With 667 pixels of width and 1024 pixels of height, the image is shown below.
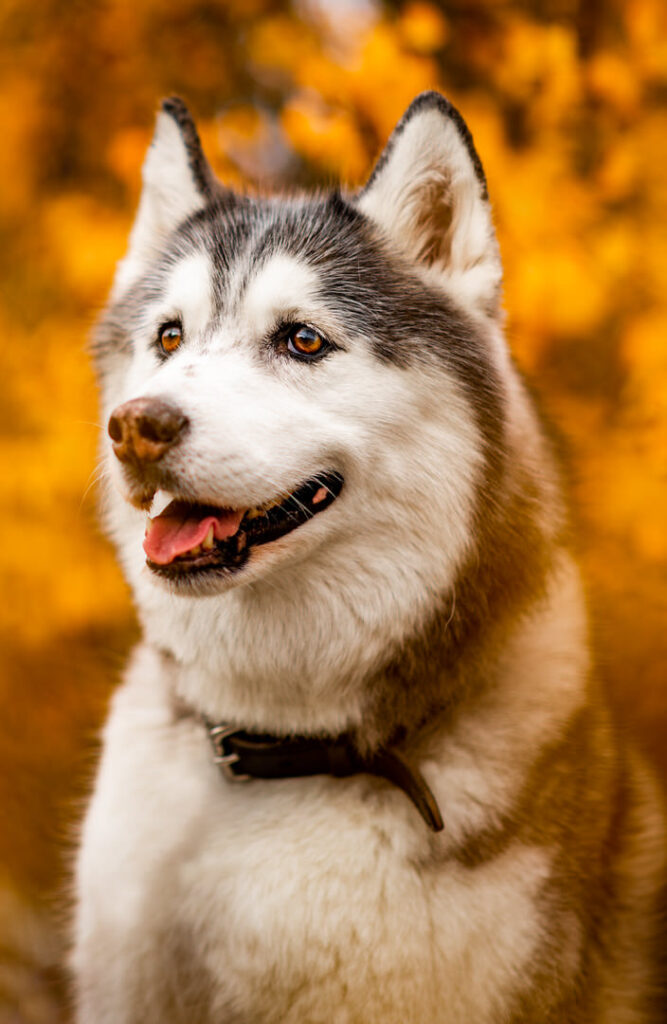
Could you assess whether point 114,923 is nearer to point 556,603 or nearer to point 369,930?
point 369,930

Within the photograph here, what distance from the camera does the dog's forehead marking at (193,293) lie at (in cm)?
173

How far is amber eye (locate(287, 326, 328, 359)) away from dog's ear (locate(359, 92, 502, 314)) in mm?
347

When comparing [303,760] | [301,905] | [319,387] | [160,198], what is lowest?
[301,905]

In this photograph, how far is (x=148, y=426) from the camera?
4.61 ft

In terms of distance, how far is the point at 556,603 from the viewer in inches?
77.3

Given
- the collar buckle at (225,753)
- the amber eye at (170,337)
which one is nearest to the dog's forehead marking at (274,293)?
the amber eye at (170,337)

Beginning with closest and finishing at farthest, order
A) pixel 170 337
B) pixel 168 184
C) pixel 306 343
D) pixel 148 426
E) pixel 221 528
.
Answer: pixel 148 426 < pixel 221 528 < pixel 306 343 < pixel 170 337 < pixel 168 184

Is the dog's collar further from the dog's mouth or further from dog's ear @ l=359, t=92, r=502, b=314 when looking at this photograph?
dog's ear @ l=359, t=92, r=502, b=314

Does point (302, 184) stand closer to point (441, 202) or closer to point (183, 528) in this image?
point (441, 202)

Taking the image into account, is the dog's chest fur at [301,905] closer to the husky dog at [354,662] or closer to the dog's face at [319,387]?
the husky dog at [354,662]

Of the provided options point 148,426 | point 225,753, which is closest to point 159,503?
point 148,426

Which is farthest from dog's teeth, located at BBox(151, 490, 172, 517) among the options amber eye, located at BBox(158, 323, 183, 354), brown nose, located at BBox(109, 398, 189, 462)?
amber eye, located at BBox(158, 323, 183, 354)

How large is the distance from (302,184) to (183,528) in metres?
1.75

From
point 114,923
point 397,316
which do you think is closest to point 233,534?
point 397,316
